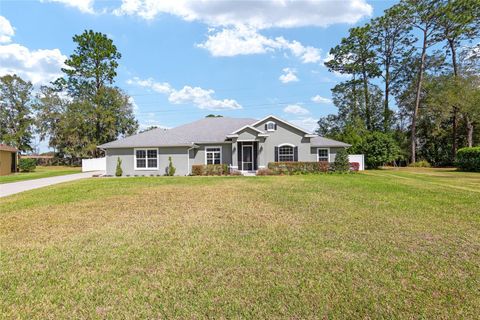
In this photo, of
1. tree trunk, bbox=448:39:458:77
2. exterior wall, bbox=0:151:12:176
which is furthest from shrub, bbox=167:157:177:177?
tree trunk, bbox=448:39:458:77

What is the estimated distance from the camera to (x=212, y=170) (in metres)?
20.2

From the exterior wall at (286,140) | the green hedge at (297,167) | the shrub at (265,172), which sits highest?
the exterior wall at (286,140)

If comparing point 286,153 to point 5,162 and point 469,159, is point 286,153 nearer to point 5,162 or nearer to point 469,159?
point 469,159

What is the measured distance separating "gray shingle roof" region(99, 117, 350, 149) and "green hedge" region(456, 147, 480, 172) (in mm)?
11252

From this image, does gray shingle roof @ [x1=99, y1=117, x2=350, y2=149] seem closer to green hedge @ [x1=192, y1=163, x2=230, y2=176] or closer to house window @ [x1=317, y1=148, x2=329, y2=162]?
house window @ [x1=317, y1=148, x2=329, y2=162]

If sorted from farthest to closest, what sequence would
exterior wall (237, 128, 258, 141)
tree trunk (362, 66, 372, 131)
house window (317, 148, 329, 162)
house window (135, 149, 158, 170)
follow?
tree trunk (362, 66, 372, 131) < house window (317, 148, 329, 162) < house window (135, 149, 158, 170) < exterior wall (237, 128, 258, 141)

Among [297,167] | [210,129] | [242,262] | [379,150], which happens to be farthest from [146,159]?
[379,150]

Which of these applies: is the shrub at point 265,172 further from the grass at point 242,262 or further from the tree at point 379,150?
the tree at point 379,150

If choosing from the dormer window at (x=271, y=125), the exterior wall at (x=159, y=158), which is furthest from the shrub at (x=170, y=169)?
the dormer window at (x=271, y=125)

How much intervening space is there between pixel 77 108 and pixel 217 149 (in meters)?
28.4

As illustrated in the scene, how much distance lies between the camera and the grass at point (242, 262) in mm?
3012

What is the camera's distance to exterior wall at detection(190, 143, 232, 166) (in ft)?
71.4

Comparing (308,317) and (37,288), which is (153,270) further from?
(308,317)

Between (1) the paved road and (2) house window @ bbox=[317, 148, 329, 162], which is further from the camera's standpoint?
(2) house window @ bbox=[317, 148, 329, 162]
